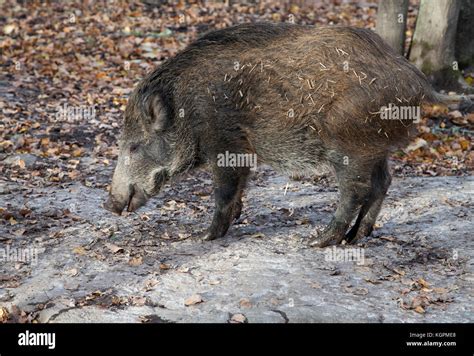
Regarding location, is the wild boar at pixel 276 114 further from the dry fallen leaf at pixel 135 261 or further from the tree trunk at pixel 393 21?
the tree trunk at pixel 393 21

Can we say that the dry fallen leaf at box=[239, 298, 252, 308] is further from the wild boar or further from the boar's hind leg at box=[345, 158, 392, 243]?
the boar's hind leg at box=[345, 158, 392, 243]

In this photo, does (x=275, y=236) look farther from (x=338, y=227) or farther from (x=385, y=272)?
(x=385, y=272)

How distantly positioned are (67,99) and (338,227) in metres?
5.24

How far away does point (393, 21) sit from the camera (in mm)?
9039

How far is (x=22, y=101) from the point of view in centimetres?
937

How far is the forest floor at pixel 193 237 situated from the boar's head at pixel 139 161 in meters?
0.31

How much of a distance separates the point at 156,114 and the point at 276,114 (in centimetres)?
97

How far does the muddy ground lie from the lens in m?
4.58

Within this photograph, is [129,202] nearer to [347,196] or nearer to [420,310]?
[347,196]

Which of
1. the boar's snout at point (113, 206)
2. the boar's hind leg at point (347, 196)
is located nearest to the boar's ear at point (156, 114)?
the boar's snout at point (113, 206)

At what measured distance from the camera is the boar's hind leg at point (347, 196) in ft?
17.7

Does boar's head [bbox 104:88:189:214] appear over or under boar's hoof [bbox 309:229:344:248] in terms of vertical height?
over

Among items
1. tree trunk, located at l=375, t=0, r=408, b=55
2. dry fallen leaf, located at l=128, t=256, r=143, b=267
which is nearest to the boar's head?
dry fallen leaf, located at l=128, t=256, r=143, b=267

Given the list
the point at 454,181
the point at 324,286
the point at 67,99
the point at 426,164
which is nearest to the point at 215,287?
the point at 324,286
